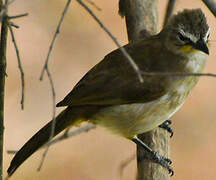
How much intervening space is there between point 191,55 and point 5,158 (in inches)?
109

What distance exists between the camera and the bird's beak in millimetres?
3869

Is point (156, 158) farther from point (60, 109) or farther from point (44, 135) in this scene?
point (60, 109)

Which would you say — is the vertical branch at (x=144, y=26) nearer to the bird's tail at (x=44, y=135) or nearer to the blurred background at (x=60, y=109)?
the bird's tail at (x=44, y=135)

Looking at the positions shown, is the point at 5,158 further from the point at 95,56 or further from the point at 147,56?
the point at 147,56

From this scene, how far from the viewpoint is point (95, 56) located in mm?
6898

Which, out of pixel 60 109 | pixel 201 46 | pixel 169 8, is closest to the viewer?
pixel 201 46

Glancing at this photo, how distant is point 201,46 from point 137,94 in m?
0.61

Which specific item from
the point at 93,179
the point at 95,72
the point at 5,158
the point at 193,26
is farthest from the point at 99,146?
the point at 193,26

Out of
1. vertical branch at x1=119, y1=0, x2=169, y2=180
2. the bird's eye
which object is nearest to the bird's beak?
the bird's eye

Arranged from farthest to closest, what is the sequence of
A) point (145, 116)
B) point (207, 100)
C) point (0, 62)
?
point (207, 100) → point (145, 116) → point (0, 62)

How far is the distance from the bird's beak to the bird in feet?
0.45

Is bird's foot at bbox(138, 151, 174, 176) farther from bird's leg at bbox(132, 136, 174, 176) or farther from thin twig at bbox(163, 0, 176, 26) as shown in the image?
thin twig at bbox(163, 0, 176, 26)

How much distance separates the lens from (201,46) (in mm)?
3895

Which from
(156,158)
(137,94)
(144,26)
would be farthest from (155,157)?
(144,26)
